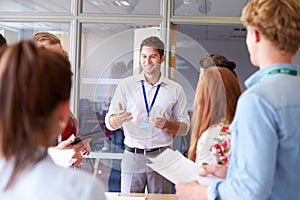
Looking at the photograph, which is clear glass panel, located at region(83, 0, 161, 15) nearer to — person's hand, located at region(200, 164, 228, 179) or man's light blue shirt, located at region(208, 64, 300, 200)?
person's hand, located at region(200, 164, 228, 179)

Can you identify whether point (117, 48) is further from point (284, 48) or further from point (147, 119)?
point (284, 48)

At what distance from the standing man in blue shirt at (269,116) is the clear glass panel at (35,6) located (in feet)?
11.7

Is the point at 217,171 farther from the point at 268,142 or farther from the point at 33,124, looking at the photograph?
the point at 33,124

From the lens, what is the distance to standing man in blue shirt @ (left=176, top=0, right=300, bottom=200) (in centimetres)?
106

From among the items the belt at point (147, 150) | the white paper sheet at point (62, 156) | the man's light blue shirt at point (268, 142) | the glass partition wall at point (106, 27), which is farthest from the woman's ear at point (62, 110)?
the glass partition wall at point (106, 27)

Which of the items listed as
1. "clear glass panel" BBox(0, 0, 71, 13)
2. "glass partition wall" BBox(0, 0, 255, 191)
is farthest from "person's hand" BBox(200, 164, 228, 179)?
"clear glass panel" BBox(0, 0, 71, 13)

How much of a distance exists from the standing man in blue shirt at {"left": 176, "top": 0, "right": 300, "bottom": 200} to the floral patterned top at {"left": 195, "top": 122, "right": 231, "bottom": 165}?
31 centimetres

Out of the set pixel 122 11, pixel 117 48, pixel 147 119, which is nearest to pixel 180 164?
pixel 147 119

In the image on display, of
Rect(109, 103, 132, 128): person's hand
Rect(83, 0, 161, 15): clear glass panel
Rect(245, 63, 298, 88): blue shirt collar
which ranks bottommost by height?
Rect(109, 103, 132, 128): person's hand

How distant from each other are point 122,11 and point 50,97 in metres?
3.64

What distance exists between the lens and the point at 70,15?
443 centimetres

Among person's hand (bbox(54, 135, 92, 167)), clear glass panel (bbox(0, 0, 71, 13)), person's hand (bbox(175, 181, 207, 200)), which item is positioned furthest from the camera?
clear glass panel (bbox(0, 0, 71, 13))

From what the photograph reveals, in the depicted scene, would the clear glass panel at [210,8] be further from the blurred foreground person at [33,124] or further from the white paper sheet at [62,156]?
the blurred foreground person at [33,124]

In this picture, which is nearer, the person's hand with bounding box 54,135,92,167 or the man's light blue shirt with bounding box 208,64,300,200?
the man's light blue shirt with bounding box 208,64,300,200
